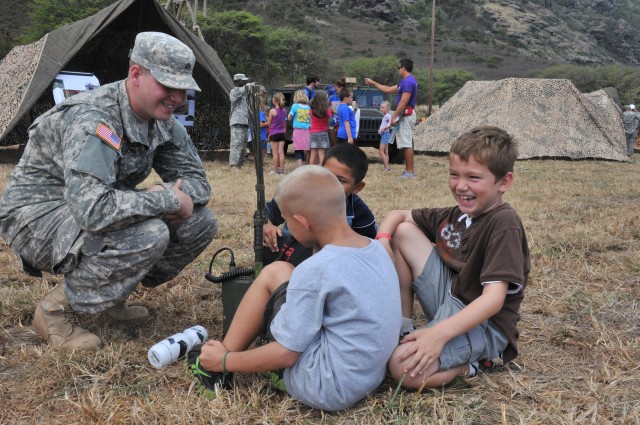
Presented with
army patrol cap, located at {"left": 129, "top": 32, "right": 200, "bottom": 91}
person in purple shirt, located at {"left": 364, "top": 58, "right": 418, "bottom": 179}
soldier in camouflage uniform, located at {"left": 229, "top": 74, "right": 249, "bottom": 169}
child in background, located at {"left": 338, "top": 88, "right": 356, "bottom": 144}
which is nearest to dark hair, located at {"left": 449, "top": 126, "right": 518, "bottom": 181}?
army patrol cap, located at {"left": 129, "top": 32, "right": 200, "bottom": 91}

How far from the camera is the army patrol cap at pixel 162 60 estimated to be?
2686mm

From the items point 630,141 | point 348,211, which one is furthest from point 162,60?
point 630,141

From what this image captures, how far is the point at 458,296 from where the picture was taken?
2586mm

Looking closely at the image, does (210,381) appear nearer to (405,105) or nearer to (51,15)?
(405,105)

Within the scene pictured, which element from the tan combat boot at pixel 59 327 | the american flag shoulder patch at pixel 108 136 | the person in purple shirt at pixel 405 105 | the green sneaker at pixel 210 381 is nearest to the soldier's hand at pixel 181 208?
the american flag shoulder patch at pixel 108 136

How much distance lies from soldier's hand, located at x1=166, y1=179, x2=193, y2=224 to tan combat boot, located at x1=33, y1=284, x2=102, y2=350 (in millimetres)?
597

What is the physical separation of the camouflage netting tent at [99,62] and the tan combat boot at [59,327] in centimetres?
730

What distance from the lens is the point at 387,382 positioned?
8.11 ft

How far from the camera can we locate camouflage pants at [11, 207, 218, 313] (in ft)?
8.81

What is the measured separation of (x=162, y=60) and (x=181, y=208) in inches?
25.3

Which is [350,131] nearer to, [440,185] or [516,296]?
[440,185]

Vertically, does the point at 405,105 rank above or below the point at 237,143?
above

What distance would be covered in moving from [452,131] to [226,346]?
43.7ft

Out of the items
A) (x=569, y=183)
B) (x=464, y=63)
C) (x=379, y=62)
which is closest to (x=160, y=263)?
(x=569, y=183)
